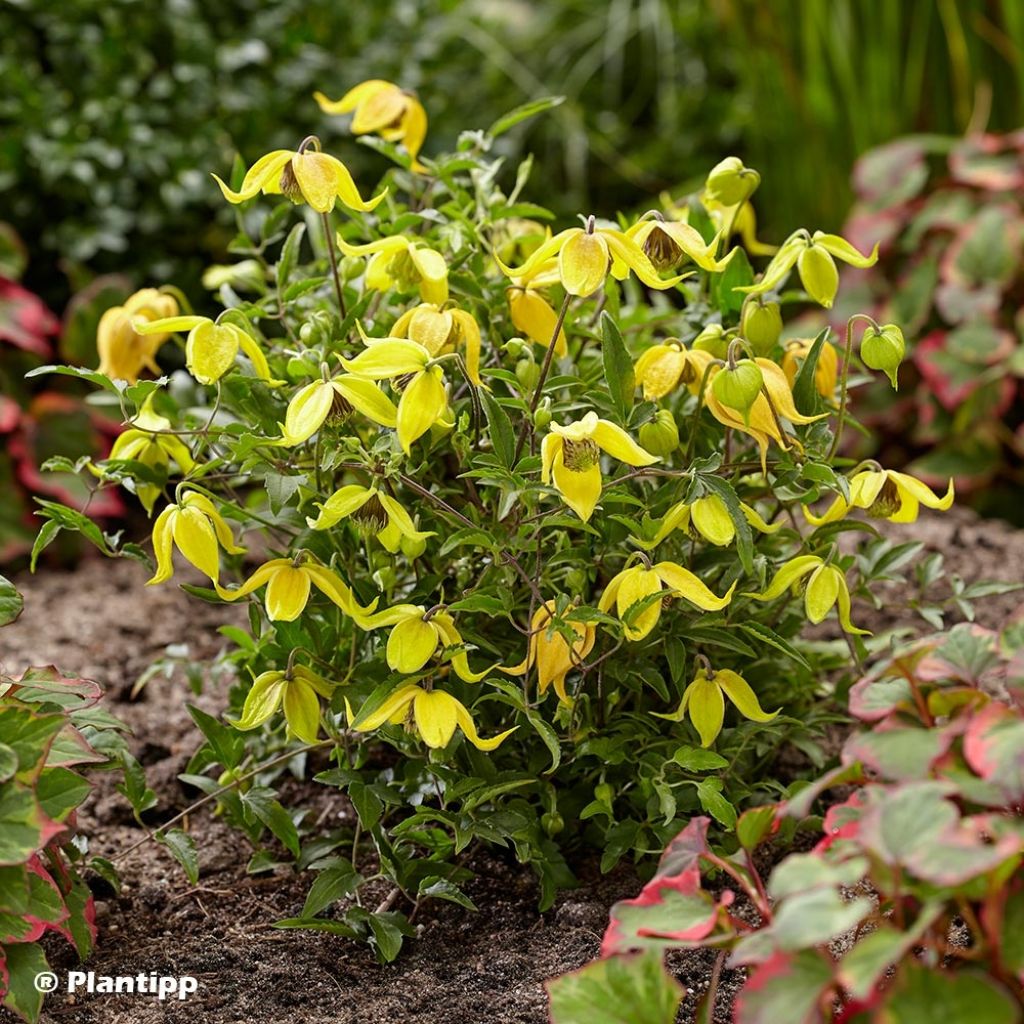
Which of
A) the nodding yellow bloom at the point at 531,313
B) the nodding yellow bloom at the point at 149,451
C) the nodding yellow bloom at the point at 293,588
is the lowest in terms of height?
the nodding yellow bloom at the point at 293,588

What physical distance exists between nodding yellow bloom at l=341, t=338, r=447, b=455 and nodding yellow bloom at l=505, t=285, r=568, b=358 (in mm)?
210

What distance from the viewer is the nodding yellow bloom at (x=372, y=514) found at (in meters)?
1.00

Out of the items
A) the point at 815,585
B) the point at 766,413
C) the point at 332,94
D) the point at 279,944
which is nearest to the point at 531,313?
the point at 766,413

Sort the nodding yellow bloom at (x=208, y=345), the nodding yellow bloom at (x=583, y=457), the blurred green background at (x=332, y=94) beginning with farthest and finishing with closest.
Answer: the blurred green background at (x=332, y=94)
the nodding yellow bloom at (x=208, y=345)
the nodding yellow bloom at (x=583, y=457)

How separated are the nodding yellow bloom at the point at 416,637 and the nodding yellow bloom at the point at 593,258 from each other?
0.86 ft

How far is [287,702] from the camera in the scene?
3.55ft

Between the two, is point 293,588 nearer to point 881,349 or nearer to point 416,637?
point 416,637

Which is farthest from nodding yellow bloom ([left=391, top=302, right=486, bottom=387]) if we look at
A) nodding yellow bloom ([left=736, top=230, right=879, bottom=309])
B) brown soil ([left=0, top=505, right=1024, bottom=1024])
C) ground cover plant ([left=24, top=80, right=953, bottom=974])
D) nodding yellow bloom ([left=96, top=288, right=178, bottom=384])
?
brown soil ([left=0, top=505, right=1024, bottom=1024])

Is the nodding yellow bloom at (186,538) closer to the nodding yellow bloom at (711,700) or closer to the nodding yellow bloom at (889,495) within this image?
the nodding yellow bloom at (711,700)

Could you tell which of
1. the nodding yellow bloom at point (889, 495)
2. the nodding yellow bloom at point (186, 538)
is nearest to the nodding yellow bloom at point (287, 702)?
the nodding yellow bloom at point (186, 538)

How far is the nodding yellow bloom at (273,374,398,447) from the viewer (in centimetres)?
96

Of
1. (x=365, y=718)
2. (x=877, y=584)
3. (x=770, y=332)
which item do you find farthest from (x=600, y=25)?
(x=365, y=718)

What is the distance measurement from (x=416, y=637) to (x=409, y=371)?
0.20 meters

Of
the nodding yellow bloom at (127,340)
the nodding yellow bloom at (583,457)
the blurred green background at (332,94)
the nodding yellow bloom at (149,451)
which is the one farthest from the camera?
the blurred green background at (332,94)
